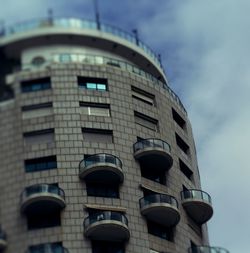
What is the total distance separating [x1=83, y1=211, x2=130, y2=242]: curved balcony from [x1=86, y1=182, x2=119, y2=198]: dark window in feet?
7.36

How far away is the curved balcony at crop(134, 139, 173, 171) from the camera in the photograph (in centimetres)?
6775

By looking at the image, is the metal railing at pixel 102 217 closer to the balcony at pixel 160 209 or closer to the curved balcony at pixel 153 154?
the balcony at pixel 160 209

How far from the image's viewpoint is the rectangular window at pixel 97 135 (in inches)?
2655

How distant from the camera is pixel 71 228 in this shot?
62.9 m

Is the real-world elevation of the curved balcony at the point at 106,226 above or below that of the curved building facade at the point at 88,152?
below

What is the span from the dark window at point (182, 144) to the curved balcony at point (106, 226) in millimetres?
11724

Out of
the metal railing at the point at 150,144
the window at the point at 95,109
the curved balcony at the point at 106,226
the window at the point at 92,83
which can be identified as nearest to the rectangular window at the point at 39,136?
the window at the point at 95,109

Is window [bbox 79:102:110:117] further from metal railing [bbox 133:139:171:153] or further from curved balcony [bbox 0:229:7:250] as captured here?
curved balcony [bbox 0:229:7:250]

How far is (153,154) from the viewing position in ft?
223

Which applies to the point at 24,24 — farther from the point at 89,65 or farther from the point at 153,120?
the point at 153,120

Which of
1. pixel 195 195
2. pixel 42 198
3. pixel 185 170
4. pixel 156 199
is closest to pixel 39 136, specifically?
pixel 42 198

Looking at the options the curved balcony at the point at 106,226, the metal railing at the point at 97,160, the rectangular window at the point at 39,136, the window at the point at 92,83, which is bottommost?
the curved balcony at the point at 106,226

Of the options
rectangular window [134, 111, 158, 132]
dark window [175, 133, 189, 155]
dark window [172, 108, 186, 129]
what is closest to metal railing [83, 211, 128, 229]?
rectangular window [134, 111, 158, 132]

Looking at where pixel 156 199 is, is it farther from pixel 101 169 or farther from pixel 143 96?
pixel 143 96
